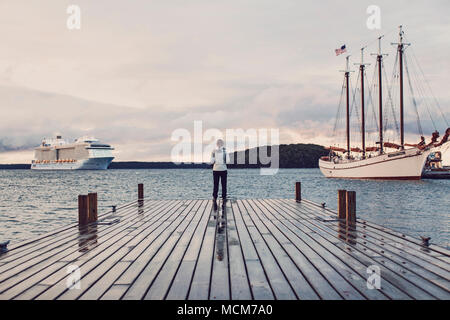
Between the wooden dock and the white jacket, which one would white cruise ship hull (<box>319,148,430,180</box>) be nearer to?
the white jacket

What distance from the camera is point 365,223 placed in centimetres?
853

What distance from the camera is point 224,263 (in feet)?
15.8

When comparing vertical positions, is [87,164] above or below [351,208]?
above

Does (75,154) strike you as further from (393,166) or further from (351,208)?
(351,208)

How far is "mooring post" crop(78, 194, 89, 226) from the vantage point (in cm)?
876

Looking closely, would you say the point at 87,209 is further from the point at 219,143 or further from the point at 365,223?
the point at 365,223

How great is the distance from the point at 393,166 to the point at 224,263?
51.8m

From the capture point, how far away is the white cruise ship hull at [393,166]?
49281mm

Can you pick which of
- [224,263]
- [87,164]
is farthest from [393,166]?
[87,164]

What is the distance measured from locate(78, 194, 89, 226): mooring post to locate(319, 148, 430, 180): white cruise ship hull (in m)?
48.1

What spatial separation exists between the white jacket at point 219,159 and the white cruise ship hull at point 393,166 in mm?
44135

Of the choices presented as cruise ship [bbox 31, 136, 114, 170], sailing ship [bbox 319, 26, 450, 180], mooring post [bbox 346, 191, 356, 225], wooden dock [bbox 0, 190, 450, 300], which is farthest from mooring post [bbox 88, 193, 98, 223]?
cruise ship [bbox 31, 136, 114, 170]

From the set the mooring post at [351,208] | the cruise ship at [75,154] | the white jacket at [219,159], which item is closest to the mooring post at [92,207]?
the white jacket at [219,159]
